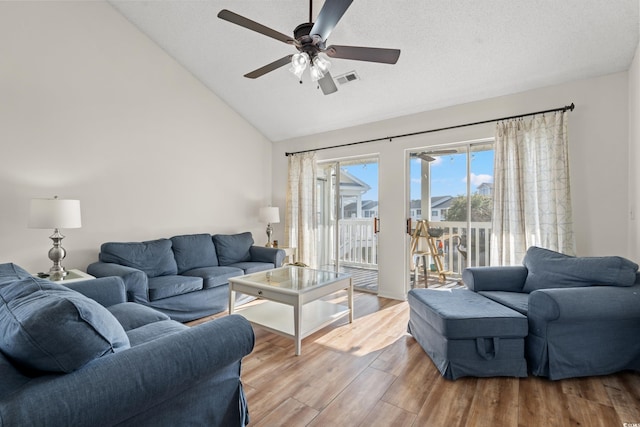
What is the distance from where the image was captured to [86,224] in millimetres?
3195

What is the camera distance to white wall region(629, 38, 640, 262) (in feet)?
8.04

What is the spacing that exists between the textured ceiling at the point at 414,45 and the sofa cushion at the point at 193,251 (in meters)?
2.20

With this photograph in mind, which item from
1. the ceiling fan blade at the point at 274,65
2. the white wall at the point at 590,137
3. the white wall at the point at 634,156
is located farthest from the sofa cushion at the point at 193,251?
the white wall at the point at 634,156

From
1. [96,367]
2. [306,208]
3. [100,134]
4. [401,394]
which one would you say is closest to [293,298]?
[401,394]

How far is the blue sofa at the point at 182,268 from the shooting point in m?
2.86

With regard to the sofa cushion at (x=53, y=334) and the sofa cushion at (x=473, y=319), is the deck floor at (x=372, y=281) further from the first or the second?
the sofa cushion at (x=53, y=334)

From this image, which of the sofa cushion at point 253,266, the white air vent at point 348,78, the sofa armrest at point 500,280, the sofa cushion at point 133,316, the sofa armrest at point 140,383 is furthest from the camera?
the sofa cushion at point 253,266

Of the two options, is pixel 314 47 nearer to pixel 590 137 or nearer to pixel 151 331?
pixel 151 331

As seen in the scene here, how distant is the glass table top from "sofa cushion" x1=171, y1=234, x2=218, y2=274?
1.03 metres

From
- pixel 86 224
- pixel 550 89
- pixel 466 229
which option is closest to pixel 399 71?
pixel 550 89

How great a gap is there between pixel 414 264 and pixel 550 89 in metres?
2.51

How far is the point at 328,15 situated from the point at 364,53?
512 millimetres

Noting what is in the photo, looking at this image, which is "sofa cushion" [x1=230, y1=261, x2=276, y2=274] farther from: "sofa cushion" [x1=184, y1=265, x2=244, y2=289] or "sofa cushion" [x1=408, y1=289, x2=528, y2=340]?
"sofa cushion" [x1=408, y1=289, x2=528, y2=340]

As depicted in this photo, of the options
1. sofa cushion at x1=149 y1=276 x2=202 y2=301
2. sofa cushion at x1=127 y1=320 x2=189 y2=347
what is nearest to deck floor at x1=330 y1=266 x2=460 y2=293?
sofa cushion at x1=149 y1=276 x2=202 y2=301
